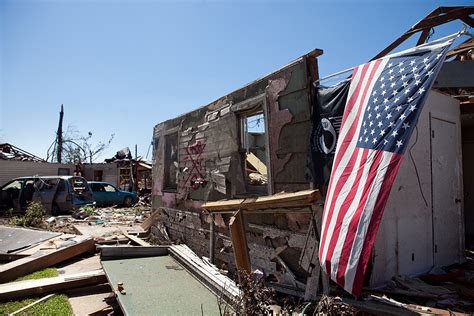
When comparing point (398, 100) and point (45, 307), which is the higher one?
point (398, 100)

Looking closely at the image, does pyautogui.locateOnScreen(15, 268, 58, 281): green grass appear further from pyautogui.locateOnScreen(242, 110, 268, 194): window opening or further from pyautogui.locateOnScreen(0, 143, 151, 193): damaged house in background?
Result: pyautogui.locateOnScreen(0, 143, 151, 193): damaged house in background

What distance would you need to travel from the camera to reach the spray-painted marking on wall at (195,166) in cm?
759

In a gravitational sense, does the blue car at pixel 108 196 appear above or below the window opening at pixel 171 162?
below

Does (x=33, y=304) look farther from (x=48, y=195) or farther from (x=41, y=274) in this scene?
(x=48, y=195)

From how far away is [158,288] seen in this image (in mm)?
5367

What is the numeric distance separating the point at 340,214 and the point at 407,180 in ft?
6.68

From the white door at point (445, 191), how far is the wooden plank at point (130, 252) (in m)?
5.55

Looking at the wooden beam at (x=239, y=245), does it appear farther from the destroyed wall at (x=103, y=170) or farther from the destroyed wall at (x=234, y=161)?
the destroyed wall at (x=103, y=170)

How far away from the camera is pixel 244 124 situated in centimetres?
630

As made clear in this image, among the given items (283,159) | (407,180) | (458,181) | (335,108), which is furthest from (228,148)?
(458,181)

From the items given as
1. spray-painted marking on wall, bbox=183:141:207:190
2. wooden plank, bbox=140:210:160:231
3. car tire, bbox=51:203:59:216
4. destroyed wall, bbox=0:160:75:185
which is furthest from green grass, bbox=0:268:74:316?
destroyed wall, bbox=0:160:75:185

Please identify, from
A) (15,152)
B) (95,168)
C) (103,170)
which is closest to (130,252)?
(103,170)

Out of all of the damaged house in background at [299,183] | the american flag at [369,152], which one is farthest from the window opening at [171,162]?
the american flag at [369,152]

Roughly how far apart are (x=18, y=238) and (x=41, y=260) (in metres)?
2.92
